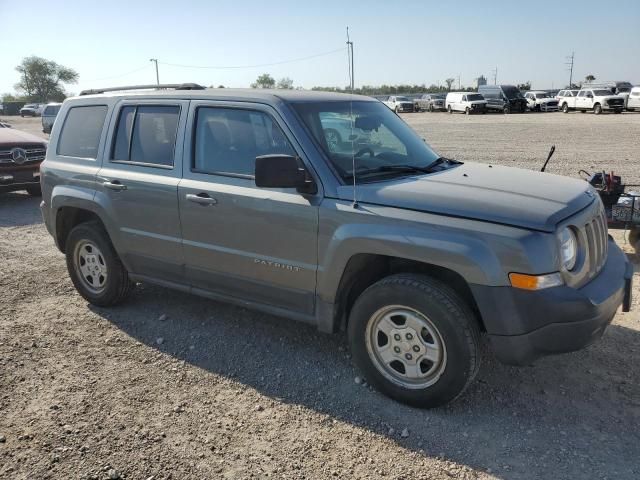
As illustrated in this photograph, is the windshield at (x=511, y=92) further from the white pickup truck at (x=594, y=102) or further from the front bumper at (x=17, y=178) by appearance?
the front bumper at (x=17, y=178)

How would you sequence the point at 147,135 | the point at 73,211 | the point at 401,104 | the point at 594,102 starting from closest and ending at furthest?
the point at 147,135
the point at 73,211
the point at 594,102
the point at 401,104

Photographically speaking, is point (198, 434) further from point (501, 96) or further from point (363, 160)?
point (501, 96)

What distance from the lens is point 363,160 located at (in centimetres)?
387

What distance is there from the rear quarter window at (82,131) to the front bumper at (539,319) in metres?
3.56

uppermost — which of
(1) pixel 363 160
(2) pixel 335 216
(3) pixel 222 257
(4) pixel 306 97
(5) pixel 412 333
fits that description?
(4) pixel 306 97

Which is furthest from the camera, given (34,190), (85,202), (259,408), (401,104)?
(401,104)

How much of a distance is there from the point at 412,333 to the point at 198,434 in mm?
1399

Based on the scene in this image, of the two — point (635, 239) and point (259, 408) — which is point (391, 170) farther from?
point (635, 239)

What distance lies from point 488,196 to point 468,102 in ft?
138

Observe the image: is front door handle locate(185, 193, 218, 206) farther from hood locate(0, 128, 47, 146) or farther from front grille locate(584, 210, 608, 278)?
hood locate(0, 128, 47, 146)

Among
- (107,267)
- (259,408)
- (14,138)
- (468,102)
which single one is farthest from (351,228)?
(468,102)

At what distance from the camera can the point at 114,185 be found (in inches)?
181

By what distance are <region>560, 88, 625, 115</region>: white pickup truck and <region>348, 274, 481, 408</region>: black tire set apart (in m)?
37.0

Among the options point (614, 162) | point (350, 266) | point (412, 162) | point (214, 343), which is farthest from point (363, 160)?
point (614, 162)
